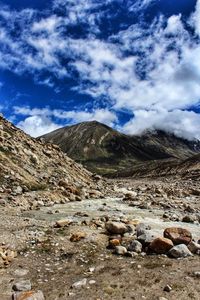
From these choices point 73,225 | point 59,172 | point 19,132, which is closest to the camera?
point 73,225

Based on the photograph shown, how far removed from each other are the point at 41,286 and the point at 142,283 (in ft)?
13.9

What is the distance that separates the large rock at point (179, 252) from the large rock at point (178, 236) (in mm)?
1007

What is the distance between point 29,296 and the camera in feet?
52.0

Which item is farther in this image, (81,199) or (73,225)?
(81,199)

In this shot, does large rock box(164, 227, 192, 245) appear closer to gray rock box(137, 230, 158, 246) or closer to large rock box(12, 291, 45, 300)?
gray rock box(137, 230, 158, 246)

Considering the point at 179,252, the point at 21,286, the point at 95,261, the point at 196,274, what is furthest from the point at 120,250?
the point at 21,286

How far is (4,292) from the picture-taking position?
1666cm

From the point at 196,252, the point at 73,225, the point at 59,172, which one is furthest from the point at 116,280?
the point at 59,172

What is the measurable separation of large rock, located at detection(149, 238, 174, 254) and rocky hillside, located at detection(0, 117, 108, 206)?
849 inches

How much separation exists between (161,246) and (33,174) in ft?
120

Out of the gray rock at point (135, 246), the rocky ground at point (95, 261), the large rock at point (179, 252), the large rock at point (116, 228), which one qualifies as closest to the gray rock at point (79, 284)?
the rocky ground at point (95, 261)

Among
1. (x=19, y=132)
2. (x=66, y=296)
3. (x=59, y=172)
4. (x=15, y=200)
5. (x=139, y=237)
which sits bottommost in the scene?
(x=66, y=296)

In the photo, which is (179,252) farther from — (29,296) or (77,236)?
(29,296)

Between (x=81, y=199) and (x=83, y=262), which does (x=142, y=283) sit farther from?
(x=81, y=199)
